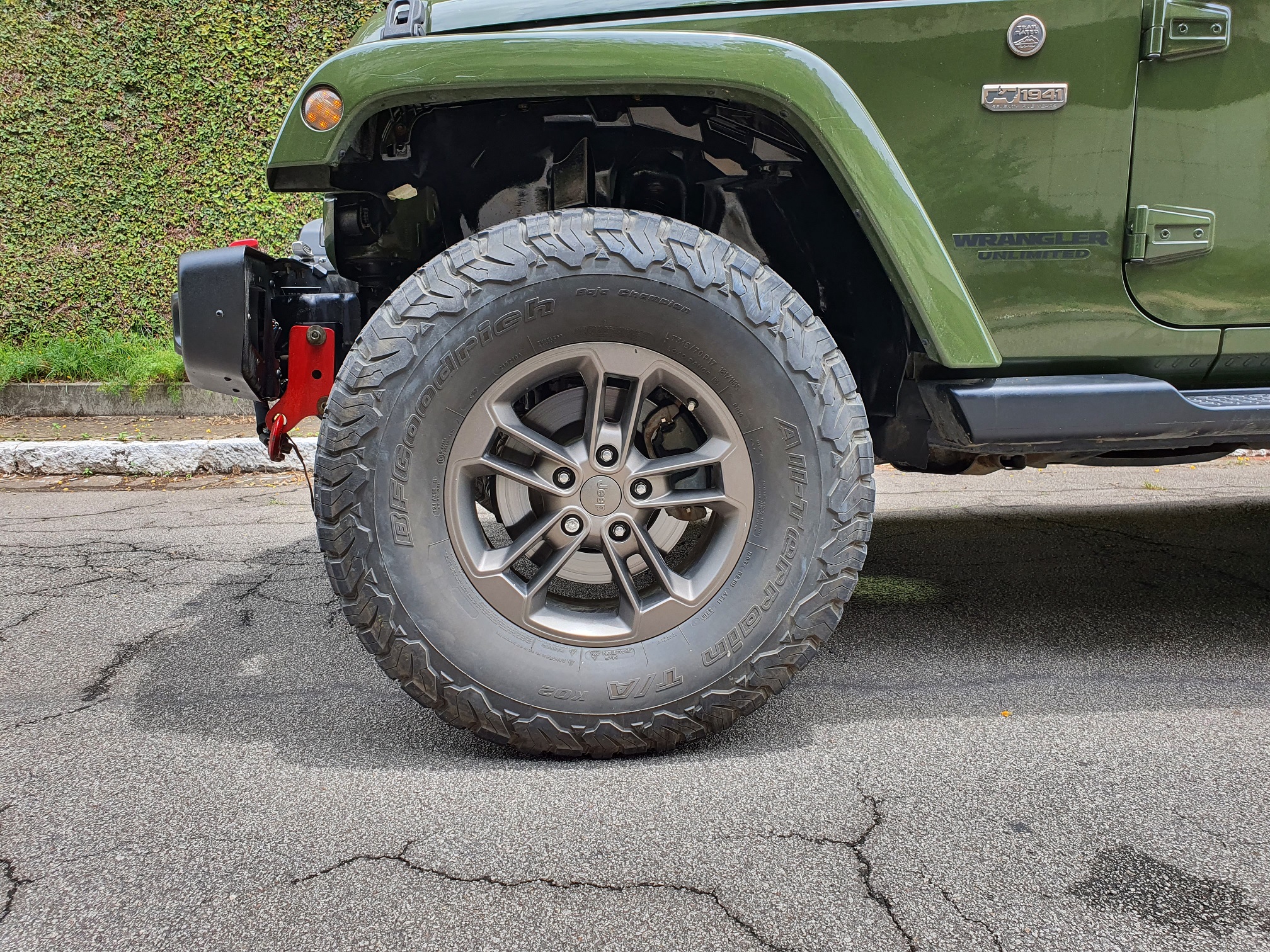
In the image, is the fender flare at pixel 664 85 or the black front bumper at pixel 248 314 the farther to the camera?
the black front bumper at pixel 248 314

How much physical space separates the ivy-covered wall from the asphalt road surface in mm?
5595

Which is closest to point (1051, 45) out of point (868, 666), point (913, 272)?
point (913, 272)

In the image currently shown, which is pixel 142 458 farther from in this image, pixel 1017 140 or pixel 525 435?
pixel 1017 140

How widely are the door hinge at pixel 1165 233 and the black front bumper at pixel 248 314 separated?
2051 millimetres

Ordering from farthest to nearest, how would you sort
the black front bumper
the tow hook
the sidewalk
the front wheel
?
the sidewalk → the tow hook → the black front bumper → the front wheel

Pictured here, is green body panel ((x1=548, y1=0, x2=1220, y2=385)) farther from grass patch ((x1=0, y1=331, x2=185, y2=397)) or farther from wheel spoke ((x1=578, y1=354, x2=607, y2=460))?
grass patch ((x1=0, y1=331, x2=185, y2=397))

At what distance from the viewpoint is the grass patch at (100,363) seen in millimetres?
7012

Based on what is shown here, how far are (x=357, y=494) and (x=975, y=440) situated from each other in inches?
55.3

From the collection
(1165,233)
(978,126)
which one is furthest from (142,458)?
(1165,233)

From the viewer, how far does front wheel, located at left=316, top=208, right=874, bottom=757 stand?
1804 mm

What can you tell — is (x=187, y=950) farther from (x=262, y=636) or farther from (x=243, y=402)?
(x=243, y=402)

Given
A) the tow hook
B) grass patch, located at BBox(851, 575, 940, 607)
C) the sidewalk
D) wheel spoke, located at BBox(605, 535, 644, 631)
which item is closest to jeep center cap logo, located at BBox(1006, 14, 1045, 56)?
wheel spoke, located at BBox(605, 535, 644, 631)

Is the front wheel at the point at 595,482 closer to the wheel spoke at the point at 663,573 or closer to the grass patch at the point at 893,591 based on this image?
the wheel spoke at the point at 663,573

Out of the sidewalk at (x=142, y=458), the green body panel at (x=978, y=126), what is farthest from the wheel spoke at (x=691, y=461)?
the sidewalk at (x=142, y=458)
